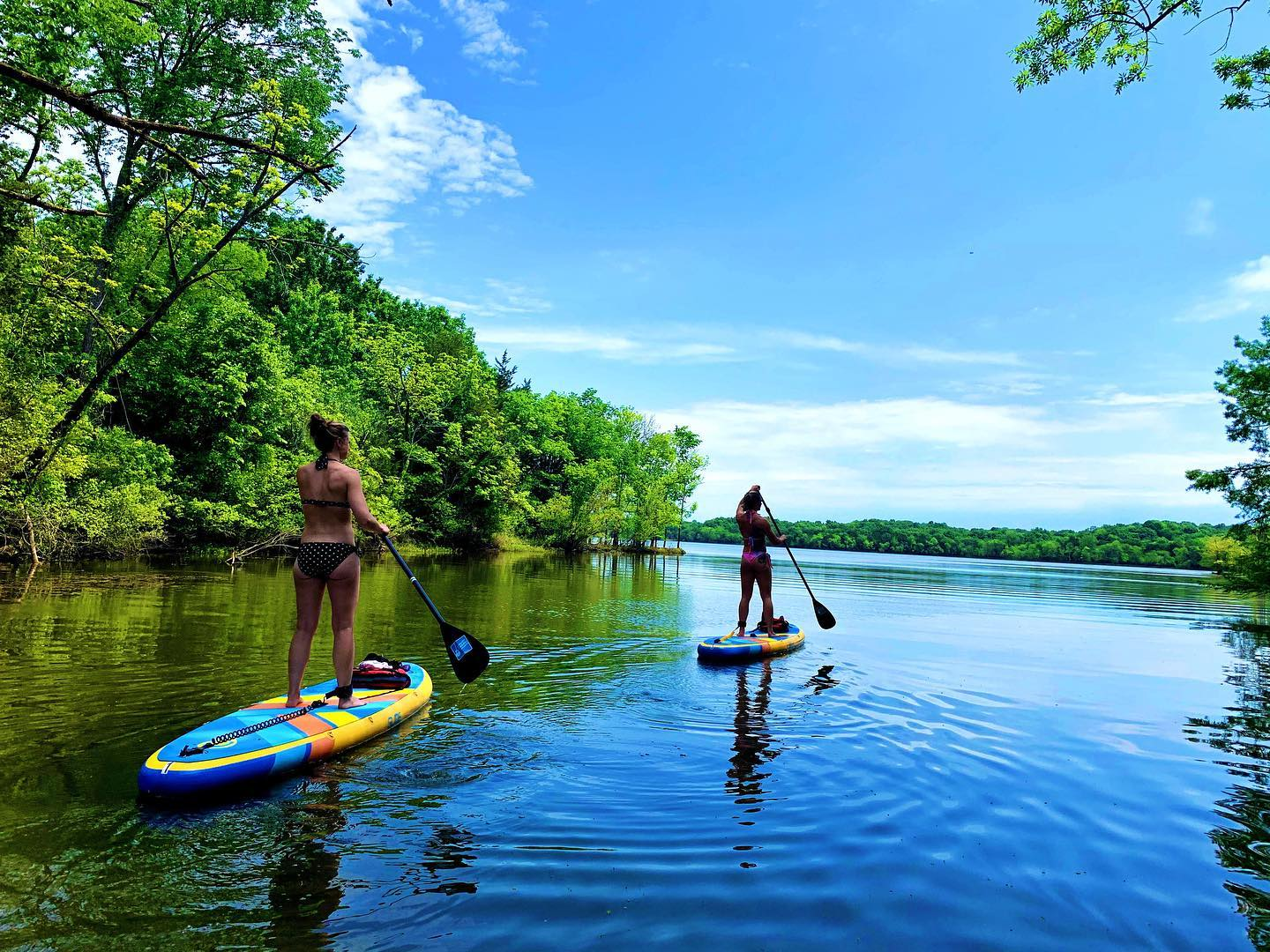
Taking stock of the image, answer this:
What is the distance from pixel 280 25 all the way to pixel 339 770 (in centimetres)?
2673

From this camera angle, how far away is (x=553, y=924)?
3.59 meters

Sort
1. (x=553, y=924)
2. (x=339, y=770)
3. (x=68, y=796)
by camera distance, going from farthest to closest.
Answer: (x=339, y=770), (x=68, y=796), (x=553, y=924)

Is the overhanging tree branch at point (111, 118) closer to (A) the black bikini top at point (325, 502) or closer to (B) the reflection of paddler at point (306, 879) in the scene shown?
(A) the black bikini top at point (325, 502)

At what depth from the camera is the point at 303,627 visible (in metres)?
5.92

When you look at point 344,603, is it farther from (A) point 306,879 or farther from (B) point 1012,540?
(B) point 1012,540

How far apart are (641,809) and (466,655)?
9.30 ft

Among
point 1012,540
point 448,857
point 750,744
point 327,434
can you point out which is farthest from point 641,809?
point 1012,540

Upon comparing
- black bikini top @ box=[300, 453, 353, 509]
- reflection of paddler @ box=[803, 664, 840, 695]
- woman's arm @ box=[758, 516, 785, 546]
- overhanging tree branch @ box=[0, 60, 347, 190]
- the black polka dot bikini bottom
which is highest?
overhanging tree branch @ box=[0, 60, 347, 190]

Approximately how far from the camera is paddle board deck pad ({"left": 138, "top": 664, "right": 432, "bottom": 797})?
4758mm

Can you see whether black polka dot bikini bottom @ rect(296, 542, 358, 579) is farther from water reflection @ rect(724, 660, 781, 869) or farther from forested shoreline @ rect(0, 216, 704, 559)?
water reflection @ rect(724, 660, 781, 869)

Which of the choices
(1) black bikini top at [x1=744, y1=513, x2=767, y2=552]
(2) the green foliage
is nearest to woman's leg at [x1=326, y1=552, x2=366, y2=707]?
(1) black bikini top at [x1=744, y1=513, x2=767, y2=552]

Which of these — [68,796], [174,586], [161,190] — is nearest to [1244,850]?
[68,796]

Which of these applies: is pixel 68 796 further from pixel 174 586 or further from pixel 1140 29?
pixel 174 586

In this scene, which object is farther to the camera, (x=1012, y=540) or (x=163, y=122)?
(x=1012, y=540)
